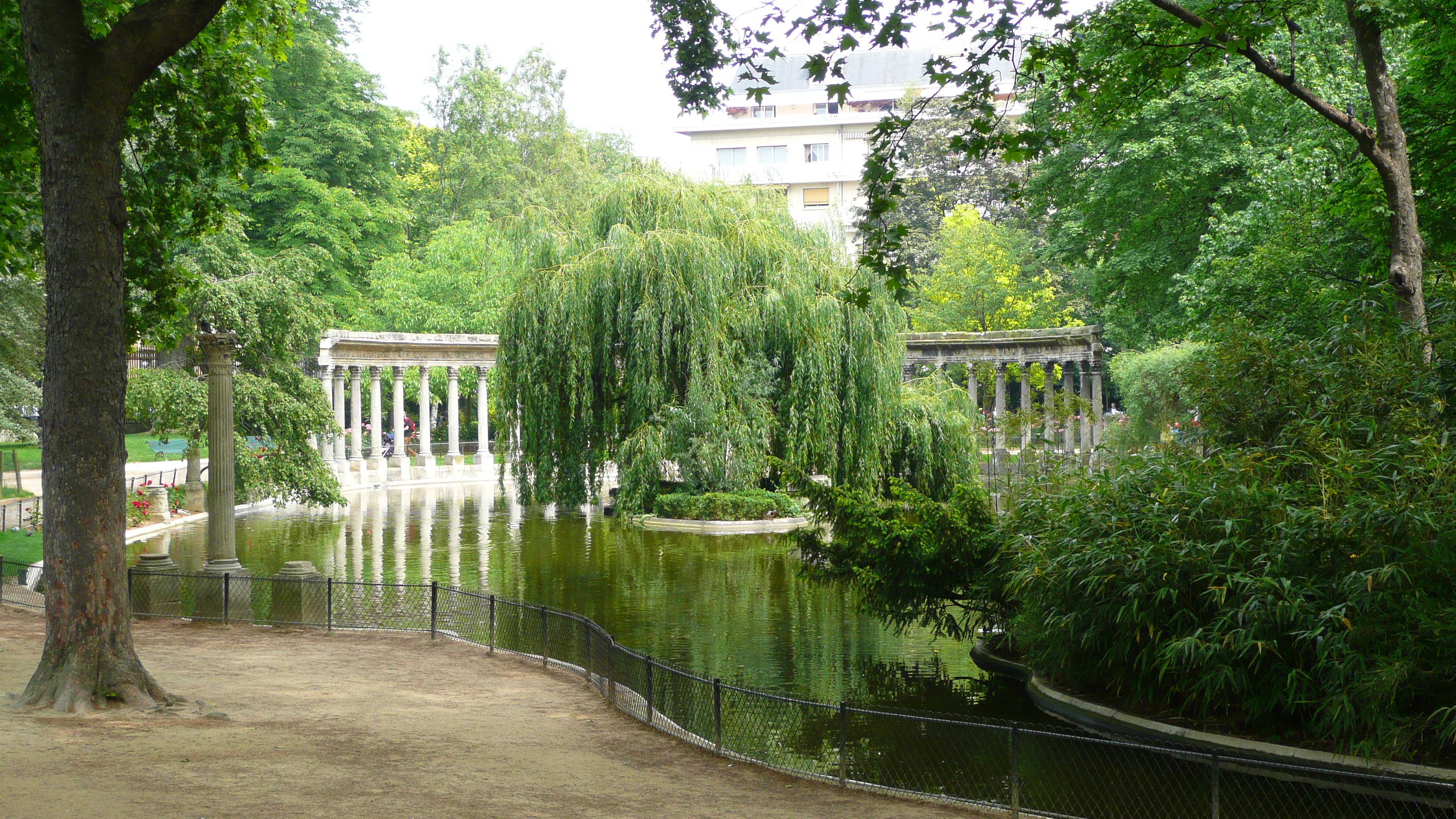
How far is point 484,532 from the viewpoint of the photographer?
3566 centimetres

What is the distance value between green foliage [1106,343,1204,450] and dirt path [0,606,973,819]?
26.5 metres

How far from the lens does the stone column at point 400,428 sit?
55562mm

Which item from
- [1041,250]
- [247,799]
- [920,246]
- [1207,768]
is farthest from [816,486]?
[920,246]

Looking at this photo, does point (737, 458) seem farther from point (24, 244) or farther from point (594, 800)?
point (594, 800)

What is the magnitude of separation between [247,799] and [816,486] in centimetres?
1120

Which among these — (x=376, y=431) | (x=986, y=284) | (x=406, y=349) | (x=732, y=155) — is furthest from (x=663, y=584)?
(x=732, y=155)

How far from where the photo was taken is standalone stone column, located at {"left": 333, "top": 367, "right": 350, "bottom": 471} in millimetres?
52875

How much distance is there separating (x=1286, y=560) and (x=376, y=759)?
954 cm

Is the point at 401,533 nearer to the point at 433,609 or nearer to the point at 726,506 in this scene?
the point at 726,506

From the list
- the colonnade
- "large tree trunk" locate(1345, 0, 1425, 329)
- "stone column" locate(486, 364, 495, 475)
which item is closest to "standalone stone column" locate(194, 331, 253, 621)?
"large tree trunk" locate(1345, 0, 1425, 329)

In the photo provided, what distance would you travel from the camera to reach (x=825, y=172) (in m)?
93.8

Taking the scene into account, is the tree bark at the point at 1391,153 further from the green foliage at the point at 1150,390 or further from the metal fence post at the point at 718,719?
the green foliage at the point at 1150,390

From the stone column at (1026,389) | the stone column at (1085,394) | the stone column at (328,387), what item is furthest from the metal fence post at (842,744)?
the stone column at (1026,389)

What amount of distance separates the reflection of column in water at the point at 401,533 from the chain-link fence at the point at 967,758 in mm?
8674
